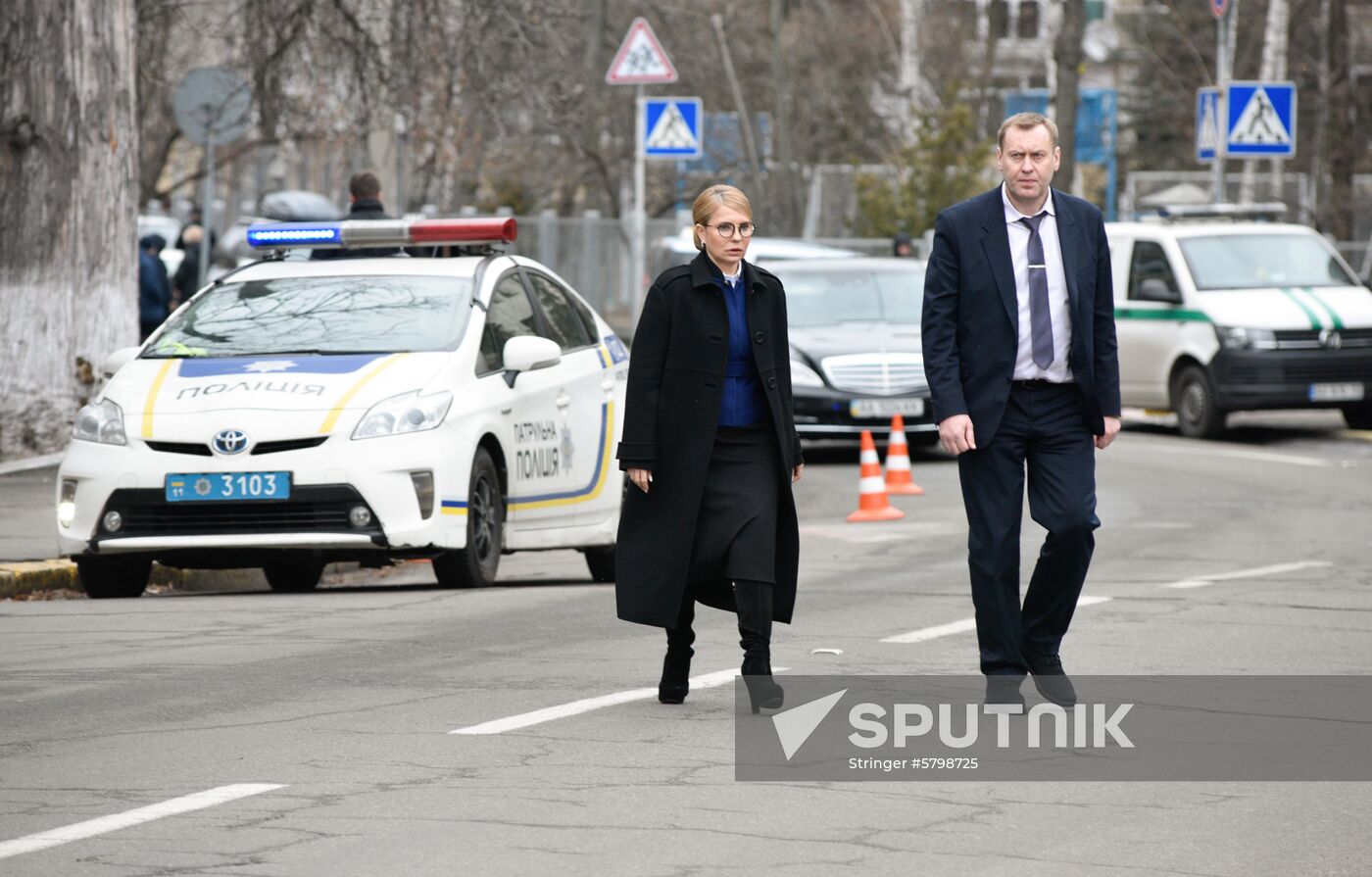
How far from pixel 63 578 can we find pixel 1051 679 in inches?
238

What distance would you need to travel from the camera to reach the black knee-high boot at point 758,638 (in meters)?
7.53

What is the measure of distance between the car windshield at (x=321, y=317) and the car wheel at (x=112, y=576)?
986mm

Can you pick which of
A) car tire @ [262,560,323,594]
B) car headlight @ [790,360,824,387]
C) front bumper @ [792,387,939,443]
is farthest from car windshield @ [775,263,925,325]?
car tire @ [262,560,323,594]

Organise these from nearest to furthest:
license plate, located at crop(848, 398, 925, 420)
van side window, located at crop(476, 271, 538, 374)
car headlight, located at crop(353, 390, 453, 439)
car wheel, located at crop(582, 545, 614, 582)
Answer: car headlight, located at crop(353, 390, 453, 439) → van side window, located at crop(476, 271, 538, 374) → car wheel, located at crop(582, 545, 614, 582) → license plate, located at crop(848, 398, 925, 420)

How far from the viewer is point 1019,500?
7.46 m

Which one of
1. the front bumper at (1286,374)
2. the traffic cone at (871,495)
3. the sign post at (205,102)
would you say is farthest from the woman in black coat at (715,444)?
the front bumper at (1286,374)

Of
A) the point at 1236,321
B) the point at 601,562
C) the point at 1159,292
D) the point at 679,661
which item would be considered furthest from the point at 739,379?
the point at 1159,292

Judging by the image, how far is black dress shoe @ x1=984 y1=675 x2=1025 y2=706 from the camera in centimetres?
750

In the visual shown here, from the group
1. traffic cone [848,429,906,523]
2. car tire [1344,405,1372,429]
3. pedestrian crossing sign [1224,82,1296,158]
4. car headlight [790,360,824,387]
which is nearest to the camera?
traffic cone [848,429,906,523]

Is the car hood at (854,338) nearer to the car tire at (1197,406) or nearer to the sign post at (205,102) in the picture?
the car tire at (1197,406)

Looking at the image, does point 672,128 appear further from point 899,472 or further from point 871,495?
point 871,495

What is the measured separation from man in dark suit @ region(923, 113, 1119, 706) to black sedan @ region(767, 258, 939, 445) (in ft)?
39.2

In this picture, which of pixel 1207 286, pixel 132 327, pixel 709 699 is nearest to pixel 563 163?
pixel 1207 286

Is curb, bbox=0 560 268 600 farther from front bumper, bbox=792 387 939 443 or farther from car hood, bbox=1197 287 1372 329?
car hood, bbox=1197 287 1372 329
